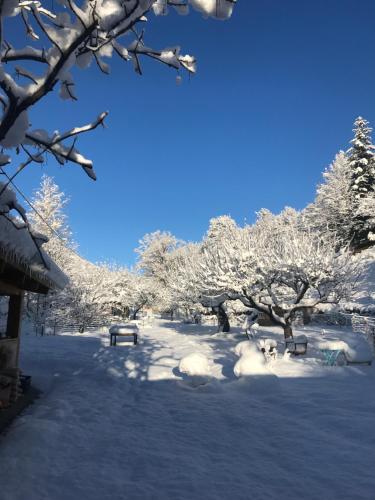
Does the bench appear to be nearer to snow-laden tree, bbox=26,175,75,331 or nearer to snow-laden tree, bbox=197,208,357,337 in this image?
snow-laden tree, bbox=197,208,357,337

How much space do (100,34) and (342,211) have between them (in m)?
35.9

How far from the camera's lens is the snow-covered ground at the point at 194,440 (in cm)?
350

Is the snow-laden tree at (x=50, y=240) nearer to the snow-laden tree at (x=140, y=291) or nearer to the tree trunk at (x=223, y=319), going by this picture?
the tree trunk at (x=223, y=319)

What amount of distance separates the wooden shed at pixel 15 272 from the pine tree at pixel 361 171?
108 ft

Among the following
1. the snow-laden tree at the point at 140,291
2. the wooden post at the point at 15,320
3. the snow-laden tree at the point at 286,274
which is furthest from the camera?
the snow-laden tree at the point at 140,291

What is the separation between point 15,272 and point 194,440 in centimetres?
452

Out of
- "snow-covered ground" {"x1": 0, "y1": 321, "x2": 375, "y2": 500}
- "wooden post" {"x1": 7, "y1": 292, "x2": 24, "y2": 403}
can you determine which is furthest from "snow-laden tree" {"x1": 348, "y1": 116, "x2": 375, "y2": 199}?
"wooden post" {"x1": 7, "y1": 292, "x2": 24, "y2": 403}

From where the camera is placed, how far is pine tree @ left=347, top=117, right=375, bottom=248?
3366 centimetres

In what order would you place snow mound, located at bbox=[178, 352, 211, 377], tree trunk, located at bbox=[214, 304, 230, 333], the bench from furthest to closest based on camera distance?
1. tree trunk, located at bbox=[214, 304, 230, 333]
2. the bench
3. snow mound, located at bbox=[178, 352, 211, 377]

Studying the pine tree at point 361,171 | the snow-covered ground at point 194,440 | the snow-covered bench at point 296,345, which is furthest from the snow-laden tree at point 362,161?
the snow-covered ground at point 194,440

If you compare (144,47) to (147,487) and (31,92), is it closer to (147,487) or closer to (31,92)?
(31,92)

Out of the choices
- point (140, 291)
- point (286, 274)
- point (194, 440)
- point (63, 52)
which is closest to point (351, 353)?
point (286, 274)

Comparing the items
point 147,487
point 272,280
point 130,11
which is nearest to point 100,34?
point 130,11

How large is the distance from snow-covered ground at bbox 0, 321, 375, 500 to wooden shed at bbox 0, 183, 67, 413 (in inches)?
30.8
